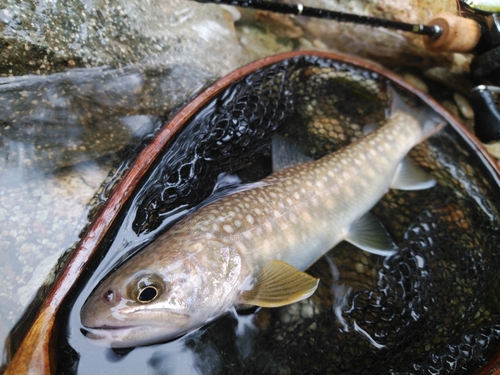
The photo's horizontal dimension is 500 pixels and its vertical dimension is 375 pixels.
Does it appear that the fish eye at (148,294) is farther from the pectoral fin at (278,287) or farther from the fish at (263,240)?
the pectoral fin at (278,287)

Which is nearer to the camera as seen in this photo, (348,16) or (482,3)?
(348,16)

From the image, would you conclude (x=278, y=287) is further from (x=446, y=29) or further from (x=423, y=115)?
(x=446, y=29)

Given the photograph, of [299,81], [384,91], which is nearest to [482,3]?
[384,91]

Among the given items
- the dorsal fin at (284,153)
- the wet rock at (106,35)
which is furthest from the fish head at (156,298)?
the wet rock at (106,35)

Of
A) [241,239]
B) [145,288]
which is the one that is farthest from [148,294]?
[241,239]

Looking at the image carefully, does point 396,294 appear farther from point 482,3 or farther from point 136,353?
point 482,3

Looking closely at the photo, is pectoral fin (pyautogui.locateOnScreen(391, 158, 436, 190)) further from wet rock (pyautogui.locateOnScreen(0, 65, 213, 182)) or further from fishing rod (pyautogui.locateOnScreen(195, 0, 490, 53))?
wet rock (pyautogui.locateOnScreen(0, 65, 213, 182))
